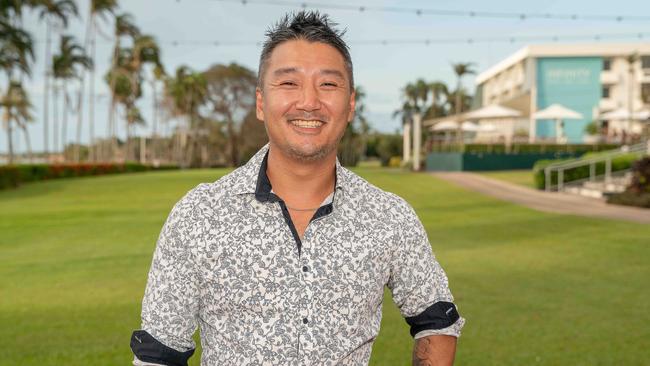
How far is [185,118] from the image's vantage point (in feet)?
311

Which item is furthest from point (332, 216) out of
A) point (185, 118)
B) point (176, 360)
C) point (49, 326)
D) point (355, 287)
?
point (185, 118)

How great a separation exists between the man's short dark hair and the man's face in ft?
0.06

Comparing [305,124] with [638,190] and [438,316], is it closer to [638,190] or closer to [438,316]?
[438,316]

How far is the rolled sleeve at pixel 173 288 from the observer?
78.9 inches

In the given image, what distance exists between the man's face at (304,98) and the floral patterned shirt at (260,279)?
0.51ft

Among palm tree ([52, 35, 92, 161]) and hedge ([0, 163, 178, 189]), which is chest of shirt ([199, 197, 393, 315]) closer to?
hedge ([0, 163, 178, 189])

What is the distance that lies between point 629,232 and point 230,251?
14.2m

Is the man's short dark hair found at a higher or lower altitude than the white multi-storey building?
lower

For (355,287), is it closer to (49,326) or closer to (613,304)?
(49,326)

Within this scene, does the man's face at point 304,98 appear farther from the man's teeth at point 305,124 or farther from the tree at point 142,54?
the tree at point 142,54

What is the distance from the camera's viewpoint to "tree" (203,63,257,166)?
85.4 m

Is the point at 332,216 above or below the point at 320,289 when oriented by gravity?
above

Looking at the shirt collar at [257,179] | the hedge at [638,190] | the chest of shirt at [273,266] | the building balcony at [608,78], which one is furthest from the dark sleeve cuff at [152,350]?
the building balcony at [608,78]

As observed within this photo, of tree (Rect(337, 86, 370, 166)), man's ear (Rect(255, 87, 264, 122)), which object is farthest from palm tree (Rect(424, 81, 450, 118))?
man's ear (Rect(255, 87, 264, 122))
